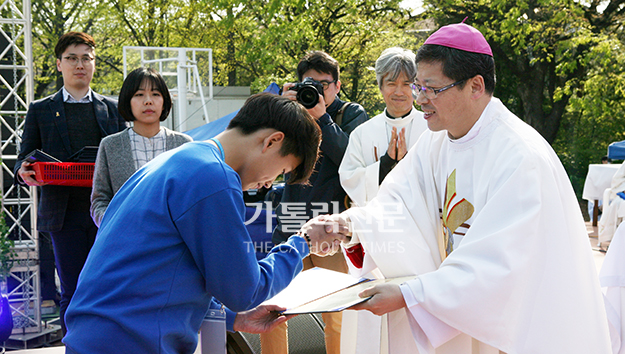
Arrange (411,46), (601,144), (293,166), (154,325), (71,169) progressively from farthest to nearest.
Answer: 1. (601,144)
2. (411,46)
3. (71,169)
4. (293,166)
5. (154,325)

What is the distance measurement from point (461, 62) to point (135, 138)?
190 centimetres

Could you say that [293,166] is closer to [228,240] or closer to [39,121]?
[228,240]

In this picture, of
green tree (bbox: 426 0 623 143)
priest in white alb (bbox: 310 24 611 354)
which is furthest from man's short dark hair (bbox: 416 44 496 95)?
green tree (bbox: 426 0 623 143)

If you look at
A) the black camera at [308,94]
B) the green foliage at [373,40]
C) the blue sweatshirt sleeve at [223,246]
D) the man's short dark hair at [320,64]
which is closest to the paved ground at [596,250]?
the green foliage at [373,40]

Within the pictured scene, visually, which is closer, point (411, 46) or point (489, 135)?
point (489, 135)

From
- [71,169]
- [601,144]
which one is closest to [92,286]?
[71,169]

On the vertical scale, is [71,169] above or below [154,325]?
above

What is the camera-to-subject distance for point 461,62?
213 centimetres

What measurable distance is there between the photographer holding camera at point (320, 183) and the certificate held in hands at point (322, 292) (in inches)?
39.8

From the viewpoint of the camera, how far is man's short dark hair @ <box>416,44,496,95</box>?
2.13 metres

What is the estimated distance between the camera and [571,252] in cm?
195

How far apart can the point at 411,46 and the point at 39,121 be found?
13047 millimetres

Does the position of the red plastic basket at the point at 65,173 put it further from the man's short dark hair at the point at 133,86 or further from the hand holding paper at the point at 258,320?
the hand holding paper at the point at 258,320

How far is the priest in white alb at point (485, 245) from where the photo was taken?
6.22ft
